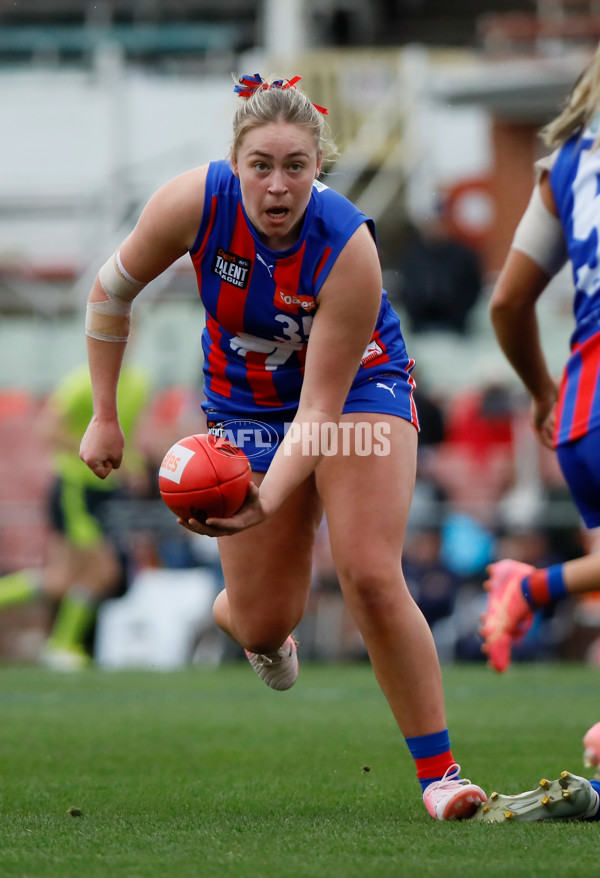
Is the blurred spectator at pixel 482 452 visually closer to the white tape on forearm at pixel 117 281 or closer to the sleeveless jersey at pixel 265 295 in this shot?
the sleeveless jersey at pixel 265 295

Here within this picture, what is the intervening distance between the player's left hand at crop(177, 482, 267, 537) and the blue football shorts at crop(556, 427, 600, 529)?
76cm

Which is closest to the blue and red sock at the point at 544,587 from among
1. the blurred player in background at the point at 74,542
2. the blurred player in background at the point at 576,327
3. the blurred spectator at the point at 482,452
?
the blurred player in background at the point at 576,327

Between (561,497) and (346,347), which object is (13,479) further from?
(346,347)

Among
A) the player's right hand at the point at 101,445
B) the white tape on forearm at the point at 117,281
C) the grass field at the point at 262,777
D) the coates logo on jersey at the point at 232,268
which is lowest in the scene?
the grass field at the point at 262,777

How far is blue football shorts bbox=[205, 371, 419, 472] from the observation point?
13.0 feet

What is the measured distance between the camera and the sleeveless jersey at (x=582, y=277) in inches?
130

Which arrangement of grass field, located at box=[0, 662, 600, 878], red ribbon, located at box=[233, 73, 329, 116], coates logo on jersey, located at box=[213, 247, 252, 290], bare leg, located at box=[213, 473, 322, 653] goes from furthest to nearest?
bare leg, located at box=[213, 473, 322, 653], coates logo on jersey, located at box=[213, 247, 252, 290], red ribbon, located at box=[233, 73, 329, 116], grass field, located at box=[0, 662, 600, 878]

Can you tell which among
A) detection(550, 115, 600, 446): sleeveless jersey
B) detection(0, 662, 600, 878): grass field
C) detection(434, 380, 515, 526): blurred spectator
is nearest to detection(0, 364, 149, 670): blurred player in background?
detection(0, 662, 600, 878): grass field

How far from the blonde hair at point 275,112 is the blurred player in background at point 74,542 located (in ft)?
20.5

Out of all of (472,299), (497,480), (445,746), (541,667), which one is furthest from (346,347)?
(472,299)

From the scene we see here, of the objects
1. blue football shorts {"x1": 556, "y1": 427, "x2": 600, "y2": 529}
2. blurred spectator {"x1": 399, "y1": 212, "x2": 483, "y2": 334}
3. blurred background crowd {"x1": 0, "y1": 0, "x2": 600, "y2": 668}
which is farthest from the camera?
blurred spectator {"x1": 399, "y1": 212, "x2": 483, "y2": 334}

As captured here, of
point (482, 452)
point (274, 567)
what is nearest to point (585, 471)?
point (274, 567)

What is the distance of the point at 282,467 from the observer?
3486mm

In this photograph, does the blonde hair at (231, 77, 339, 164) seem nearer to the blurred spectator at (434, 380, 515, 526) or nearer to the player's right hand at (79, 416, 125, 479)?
the player's right hand at (79, 416, 125, 479)
